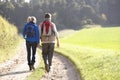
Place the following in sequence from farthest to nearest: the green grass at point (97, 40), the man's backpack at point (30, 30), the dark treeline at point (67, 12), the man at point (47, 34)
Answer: the dark treeline at point (67, 12)
the green grass at point (97, 40)
the man's backpack at point (30, 30)
the man at point (47, 34)

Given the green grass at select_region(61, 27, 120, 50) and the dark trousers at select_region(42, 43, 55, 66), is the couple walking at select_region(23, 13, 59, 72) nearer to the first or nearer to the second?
the dark trousers at select_region(42, 43, 55, 66)

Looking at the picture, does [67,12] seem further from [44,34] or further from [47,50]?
[44,34]

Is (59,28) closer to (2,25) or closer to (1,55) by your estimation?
(2,25)

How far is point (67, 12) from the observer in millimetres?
144125

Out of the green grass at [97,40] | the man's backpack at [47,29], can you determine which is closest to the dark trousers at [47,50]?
the man's backpack at [47,29]

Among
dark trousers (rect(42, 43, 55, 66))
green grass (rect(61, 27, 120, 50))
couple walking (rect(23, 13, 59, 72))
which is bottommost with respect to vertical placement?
green grass (rect(61, 27, 120, 50))

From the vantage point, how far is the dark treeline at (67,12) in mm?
135375

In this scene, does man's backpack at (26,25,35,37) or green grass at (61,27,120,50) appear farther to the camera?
green grass at (61,27,120,50)

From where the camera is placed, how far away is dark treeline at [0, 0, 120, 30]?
135 meters

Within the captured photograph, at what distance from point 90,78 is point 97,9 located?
472 ft

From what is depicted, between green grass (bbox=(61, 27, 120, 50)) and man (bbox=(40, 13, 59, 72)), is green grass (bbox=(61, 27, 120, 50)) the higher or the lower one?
the lower one

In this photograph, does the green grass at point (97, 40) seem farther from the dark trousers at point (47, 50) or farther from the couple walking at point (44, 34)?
the couple walking at point (44, 34)

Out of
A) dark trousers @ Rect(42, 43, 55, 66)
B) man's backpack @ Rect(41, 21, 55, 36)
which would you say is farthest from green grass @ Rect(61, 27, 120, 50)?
man's backpack @ Rect(41, 21, 55, 36)

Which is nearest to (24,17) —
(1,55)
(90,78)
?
(1,55)
